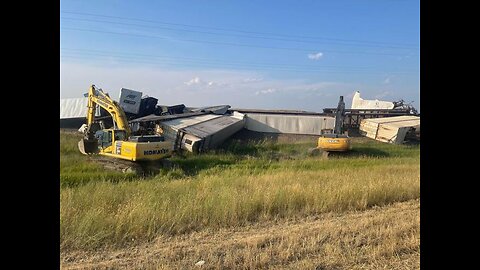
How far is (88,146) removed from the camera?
16.4 meters

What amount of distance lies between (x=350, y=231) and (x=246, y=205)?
2080 millimetres

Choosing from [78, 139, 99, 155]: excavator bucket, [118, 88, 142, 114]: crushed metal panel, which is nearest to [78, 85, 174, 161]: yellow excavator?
[78, 139, 99, 155]: excavator bucket

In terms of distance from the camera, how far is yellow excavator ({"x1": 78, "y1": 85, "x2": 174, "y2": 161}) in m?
14.2

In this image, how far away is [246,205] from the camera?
6871 mm

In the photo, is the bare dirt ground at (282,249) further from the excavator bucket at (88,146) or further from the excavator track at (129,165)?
the excavator bucket at (88,146)

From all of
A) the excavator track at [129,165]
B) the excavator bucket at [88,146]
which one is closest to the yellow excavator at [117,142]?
the excavator bucket at [88,146]

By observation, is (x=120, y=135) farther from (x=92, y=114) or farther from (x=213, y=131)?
(x=213, y=131)

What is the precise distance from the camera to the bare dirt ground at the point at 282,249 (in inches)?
164
